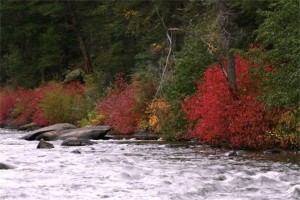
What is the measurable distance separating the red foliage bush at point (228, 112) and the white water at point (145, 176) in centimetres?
141

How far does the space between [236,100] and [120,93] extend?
13.5 m

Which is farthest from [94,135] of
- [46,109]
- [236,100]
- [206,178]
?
[206,178]

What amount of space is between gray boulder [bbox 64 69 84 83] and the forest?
0.63ft

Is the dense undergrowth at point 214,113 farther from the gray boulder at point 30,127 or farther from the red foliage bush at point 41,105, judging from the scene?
the gray boulder at point 30,127

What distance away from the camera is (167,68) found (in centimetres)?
2628

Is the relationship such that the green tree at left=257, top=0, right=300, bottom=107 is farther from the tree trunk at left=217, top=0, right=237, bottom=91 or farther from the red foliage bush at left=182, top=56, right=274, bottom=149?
the tree trunk at left=217, top=0, right=237, bottom=91

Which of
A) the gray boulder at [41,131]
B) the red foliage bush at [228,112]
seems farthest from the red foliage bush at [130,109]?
the red foliage bush at [228,112]

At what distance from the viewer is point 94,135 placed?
1095 inches

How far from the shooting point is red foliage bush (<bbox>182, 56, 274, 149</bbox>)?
20.2 metres

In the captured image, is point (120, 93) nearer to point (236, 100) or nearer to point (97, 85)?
point (97, 85)

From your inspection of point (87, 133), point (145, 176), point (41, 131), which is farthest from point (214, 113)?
point (41, 131)

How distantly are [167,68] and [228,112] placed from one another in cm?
619

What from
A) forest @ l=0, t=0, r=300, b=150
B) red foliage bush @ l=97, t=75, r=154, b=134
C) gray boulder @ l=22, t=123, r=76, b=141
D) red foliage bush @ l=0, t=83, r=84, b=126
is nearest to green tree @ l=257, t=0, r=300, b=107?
forest @ l=0, t=0, r=300, b=150

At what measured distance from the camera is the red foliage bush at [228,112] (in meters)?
20.2
